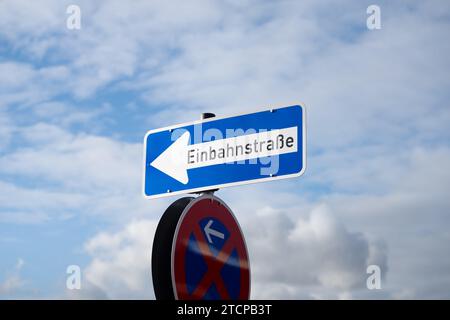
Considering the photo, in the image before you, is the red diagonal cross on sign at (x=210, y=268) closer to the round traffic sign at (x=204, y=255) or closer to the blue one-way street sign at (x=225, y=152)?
the round traffic sign at (x=204, y=255)

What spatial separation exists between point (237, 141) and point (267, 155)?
0.23 metres

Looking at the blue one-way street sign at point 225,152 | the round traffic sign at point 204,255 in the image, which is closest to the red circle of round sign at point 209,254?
the round traffic sign at point 204,255

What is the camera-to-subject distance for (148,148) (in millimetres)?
5730

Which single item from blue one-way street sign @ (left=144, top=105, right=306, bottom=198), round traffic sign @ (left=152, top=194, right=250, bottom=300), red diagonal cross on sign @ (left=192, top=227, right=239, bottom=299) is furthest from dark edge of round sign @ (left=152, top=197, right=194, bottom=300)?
blue one-way street sign @ (left=144, top=105, right=306, bottom=198)

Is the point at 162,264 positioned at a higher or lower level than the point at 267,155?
lower

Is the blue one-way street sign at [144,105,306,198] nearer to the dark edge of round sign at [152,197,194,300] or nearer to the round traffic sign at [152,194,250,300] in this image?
the round traffic sign at [152,194,250,300]

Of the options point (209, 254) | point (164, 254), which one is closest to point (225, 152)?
point (209, 254)

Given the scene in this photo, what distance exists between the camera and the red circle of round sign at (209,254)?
16.5ft

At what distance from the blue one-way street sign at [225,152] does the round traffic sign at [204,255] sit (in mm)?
219

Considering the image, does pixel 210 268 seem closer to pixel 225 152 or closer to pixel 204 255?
pixel 204 255

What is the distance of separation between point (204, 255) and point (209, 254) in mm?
53
